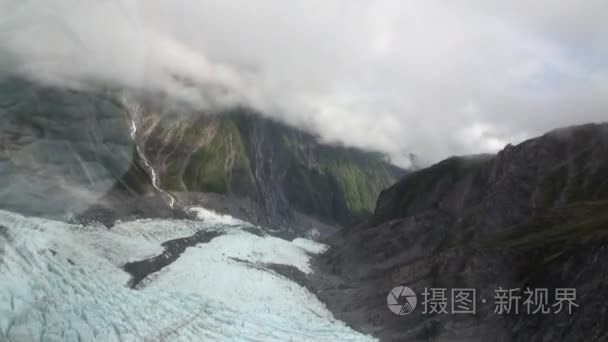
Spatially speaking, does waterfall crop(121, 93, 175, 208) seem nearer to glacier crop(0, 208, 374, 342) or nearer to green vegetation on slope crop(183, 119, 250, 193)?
green vegetation on slope crop(183, 119, 250, 193)

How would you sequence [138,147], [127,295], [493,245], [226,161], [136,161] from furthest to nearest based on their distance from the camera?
[226,161] → [138,147] → [136,161] → [493,245] → [127,295]

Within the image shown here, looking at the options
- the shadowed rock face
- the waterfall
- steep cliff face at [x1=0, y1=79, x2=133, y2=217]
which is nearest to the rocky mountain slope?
steep cliff face at [x1=0, y1=79, x2=133, y2=217]

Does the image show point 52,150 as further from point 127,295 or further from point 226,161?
point 226,161

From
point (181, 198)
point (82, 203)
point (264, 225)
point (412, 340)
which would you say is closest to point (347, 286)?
point (412, 340)

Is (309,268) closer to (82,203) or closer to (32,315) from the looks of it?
(82,203)

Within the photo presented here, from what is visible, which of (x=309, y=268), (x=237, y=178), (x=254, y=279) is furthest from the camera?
(x=237, y=178)

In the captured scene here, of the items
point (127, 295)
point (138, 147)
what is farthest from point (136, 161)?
point (127, 295)

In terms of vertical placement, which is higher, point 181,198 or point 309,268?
point 181,198
